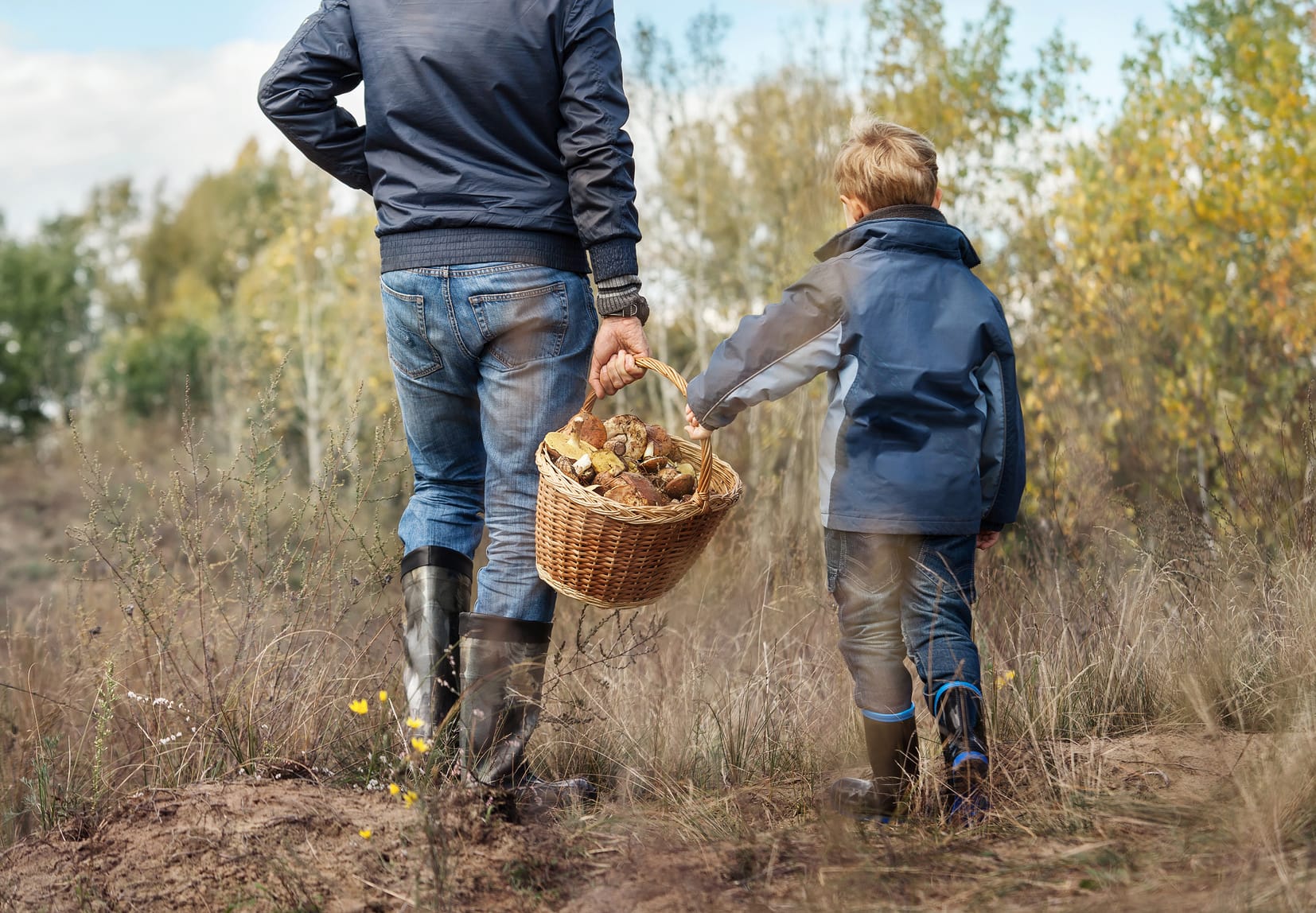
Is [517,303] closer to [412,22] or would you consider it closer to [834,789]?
[412,22]

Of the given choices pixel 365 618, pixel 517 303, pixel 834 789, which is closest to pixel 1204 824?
pixel 834 789

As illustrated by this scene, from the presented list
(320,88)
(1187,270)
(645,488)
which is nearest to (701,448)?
(645,488)

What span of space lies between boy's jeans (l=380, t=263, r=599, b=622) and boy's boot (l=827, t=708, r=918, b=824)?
2.55 feet

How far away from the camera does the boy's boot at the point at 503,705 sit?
258cm

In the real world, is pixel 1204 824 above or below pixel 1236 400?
below

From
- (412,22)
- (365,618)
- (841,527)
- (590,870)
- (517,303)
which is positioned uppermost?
(412,22)

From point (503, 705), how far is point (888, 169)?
151 centimetres

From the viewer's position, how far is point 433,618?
110 inches

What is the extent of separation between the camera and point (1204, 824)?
2176mm

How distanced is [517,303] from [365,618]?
1.02 meters

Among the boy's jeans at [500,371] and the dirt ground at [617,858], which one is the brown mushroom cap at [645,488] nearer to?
the boy's jeans at [500,371]

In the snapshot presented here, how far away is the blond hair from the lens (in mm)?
2744

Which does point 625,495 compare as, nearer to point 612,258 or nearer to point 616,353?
point 616,353

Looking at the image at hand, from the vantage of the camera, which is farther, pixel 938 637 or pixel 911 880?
pixel 938 637
